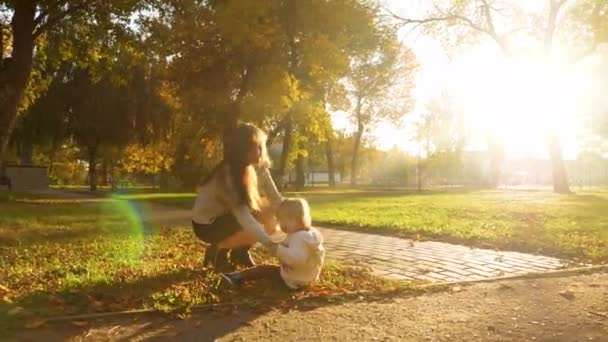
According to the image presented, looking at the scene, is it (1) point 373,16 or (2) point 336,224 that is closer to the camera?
(2) point 336,224

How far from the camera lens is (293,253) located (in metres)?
5.15

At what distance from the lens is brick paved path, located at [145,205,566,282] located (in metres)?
6.66

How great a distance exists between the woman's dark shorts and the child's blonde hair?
58 cm

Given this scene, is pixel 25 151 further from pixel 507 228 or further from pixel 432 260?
pixel 432 260

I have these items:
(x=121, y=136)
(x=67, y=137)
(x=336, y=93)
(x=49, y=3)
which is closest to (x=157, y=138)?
(x=121, y=136)

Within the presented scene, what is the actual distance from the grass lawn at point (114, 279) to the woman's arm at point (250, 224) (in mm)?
444

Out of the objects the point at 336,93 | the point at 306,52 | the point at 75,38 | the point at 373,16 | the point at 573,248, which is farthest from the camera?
the point at 336,93

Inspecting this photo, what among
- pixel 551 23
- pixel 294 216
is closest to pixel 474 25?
pixel 551 23

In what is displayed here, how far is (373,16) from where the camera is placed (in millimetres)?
28422

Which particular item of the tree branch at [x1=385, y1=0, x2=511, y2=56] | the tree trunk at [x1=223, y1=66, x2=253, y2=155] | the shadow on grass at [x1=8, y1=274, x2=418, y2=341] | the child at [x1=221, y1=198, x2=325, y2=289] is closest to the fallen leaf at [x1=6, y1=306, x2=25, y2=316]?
the shadow on grass at [x1=8, y1=274, x2=418, y2=341]

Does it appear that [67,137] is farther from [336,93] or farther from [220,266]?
[220,266]

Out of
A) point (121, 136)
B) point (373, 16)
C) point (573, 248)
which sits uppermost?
point (373, 16)

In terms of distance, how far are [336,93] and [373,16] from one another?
16.7ft

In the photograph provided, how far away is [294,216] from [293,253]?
313mm
